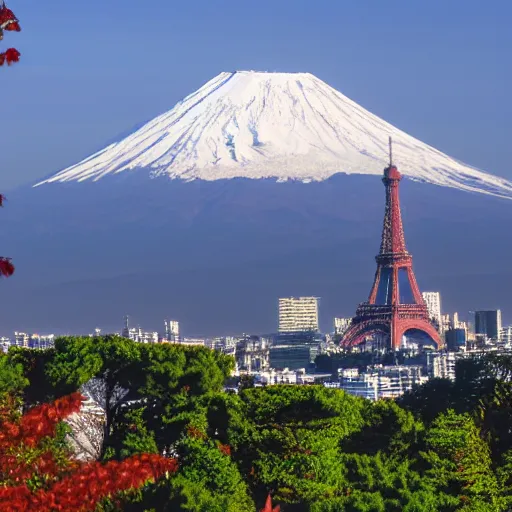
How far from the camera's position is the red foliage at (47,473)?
2531 cm

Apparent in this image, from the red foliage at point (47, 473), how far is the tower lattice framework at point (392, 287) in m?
131

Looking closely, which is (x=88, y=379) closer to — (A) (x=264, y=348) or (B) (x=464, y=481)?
(B) (x=464, y=481)

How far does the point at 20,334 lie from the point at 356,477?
165598mm

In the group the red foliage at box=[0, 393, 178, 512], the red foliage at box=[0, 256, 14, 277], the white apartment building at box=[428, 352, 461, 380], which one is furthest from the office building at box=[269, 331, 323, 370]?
the red foliage at box=[0, 256, 14, 277]

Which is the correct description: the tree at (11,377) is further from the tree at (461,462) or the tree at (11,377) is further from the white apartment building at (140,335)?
the white apartment building at (140,335)

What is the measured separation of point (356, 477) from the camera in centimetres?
3472

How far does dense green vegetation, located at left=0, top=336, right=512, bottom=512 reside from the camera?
32469 millimetres

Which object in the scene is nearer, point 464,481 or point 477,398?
point 464,481

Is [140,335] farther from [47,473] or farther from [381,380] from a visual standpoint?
[47,473]

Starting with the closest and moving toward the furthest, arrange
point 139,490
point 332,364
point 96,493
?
point 96,493
point 139,490
point 332,364

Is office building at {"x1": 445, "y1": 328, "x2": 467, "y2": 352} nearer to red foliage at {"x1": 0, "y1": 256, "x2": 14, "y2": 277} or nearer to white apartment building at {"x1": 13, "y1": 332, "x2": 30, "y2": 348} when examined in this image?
white apartment building at {"x1": 13, "y1": 332, "x2": 30, "y2": 348}

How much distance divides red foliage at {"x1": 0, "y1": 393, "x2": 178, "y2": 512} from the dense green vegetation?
1726 millimetres

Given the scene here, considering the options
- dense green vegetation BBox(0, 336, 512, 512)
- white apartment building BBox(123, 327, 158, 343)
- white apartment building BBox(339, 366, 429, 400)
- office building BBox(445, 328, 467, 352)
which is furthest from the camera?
office building BBox(445, 328, 467, 352)

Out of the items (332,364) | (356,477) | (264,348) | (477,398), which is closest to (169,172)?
(264,348)
